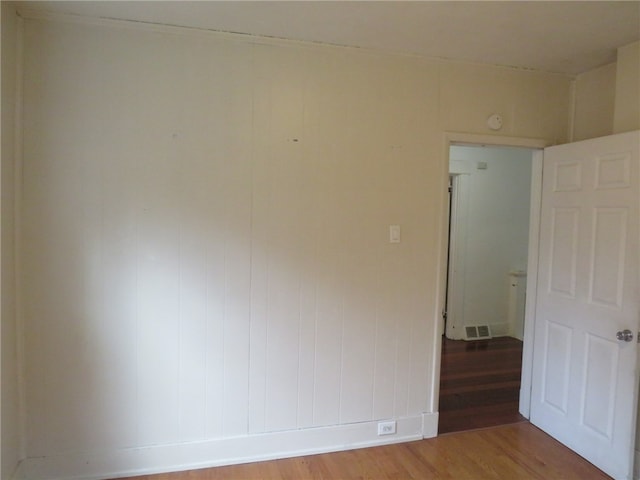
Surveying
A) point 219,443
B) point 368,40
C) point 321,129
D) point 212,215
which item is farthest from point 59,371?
point 368,40

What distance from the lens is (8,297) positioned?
203 centimetres

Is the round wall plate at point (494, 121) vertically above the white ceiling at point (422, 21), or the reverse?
the white ceiling at point (422, 21)

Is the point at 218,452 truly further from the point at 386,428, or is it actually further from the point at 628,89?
the point at 628,89

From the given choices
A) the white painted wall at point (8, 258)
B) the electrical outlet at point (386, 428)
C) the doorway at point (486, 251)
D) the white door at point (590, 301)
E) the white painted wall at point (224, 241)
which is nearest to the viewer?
the white painted wall at point (8, 258)

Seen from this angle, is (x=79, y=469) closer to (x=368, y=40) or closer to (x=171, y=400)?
(x=171, y=400)

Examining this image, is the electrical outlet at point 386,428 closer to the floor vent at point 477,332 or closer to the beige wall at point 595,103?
the beige wall at point 595,103

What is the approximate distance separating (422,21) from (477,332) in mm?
4097

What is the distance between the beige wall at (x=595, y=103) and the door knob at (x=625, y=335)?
1.38 m

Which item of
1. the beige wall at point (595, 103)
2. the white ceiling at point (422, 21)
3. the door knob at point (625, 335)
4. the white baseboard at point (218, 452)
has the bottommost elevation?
the white baseboard at point (218, 452)

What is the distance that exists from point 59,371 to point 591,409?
3.22 meters

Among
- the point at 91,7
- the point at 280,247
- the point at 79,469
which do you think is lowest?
the point at 79,469

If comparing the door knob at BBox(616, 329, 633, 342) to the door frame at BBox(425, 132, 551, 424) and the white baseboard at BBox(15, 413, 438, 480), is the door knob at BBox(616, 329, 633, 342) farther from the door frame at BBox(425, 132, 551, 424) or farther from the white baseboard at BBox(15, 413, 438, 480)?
the white baseboard at BBox(15, 413, 438, 480)

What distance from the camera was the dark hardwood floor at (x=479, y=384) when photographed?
305 centimetres

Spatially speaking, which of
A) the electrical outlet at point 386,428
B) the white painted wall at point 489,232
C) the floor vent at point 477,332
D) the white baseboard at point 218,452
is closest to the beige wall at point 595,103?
the white painted wall at point 489,232
